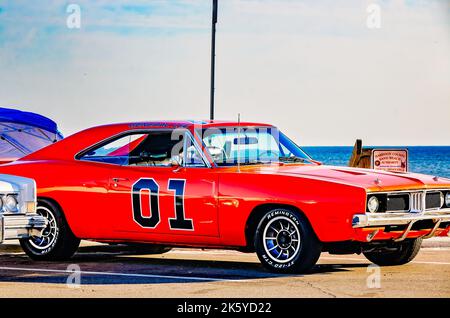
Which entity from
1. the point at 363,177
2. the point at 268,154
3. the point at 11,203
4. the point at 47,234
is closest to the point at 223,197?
the point at 268,154

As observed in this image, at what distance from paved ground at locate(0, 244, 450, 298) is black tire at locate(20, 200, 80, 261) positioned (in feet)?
0.67

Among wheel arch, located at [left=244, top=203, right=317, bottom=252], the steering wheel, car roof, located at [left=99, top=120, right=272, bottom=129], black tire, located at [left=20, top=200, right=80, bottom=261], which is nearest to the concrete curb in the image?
black tire, located at [left=20, top=200, right=80, bottom=261]

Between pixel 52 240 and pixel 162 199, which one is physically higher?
pixel 162 199

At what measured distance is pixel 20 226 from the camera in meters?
12.1

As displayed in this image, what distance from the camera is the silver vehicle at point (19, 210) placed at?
A: 39.6ft

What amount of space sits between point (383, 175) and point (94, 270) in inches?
130

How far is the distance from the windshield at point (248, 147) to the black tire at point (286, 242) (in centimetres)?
100

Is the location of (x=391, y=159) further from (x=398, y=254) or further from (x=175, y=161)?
(x=175, y=161)

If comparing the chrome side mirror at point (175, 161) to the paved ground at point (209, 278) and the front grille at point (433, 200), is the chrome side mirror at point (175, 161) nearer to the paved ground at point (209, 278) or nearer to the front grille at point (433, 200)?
the paved ground at point (209, 278)

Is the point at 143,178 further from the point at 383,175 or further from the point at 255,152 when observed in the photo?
the point at 383,175

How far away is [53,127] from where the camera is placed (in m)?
32.2

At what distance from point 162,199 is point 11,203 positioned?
64.9 inches

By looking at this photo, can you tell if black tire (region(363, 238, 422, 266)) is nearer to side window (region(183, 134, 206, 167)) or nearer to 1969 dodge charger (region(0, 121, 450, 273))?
1969 dodge charger (region(0, 121, 450, 273))

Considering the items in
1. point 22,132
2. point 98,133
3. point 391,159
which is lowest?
point 391,159
